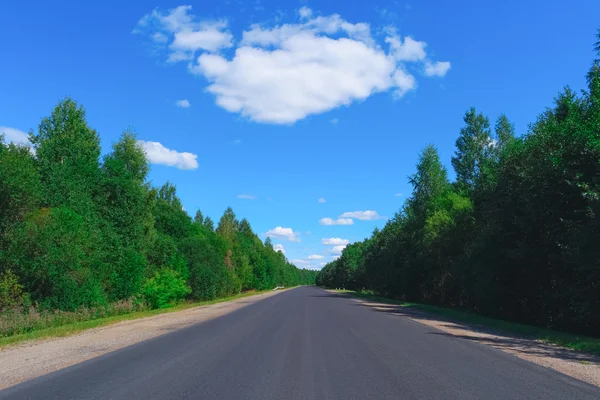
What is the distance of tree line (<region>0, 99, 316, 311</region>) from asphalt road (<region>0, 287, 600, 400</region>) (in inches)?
577

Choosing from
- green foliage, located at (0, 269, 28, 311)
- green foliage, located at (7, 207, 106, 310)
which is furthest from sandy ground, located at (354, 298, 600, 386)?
green foliage, located at (7, 207, 106, 310)

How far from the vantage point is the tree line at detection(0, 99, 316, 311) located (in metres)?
25.3

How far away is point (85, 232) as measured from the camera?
1242 inches

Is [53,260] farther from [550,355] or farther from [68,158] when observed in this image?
[550,355]

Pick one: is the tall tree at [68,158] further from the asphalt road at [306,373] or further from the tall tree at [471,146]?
the tall tree at [471,146]

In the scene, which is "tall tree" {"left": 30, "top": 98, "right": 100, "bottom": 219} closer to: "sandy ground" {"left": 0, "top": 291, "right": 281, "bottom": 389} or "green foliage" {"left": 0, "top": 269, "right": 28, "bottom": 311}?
"green foliage" {"left": 0, "top": 269, "right": 28, "bottom": 311}

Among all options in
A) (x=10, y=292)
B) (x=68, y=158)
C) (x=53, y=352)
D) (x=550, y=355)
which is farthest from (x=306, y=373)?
(x=68, y=158)

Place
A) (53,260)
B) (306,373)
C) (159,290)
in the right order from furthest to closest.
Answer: (159,290)
(53,260)
(306,373)

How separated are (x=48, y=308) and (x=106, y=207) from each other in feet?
58.6

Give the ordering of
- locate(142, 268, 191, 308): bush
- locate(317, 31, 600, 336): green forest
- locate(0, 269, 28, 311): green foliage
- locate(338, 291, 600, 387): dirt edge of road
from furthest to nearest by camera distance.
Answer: locate(142, 268, 191, 308): bush < locate(0, 269, 28, 311): green foliage < locate(317, 31, 600, 336): green forest < locate(338, 291, 600, 387): dirt edge of road

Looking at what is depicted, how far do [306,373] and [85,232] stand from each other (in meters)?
27.0

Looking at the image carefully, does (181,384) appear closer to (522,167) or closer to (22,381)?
(22,381)

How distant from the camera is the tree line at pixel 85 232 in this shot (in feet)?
83.1

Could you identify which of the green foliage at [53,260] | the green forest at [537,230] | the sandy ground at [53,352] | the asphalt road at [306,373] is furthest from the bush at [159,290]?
the asphalt road at [306,373]
